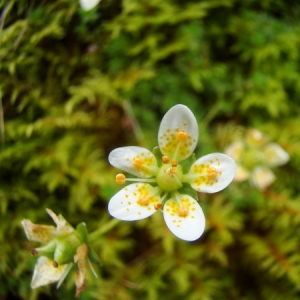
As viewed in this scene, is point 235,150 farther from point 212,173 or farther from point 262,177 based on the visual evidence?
point 212,173

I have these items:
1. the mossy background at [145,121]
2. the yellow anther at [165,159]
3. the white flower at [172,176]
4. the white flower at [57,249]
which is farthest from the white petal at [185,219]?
the mossy background at [145,121]

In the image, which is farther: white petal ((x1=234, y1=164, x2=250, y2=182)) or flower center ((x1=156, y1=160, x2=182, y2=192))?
white petal ((x1=234, y1=164, x2=250, y2=182))

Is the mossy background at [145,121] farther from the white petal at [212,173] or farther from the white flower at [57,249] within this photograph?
the white petal at [212,173]

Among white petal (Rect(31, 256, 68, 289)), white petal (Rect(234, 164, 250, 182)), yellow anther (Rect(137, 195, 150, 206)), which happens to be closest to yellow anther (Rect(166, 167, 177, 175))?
yellow anther (Rect(137, 195, 150, 206))

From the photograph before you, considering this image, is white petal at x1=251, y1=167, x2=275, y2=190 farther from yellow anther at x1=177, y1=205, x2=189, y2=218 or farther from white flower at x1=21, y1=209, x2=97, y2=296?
white flower at x1=21, y1=209, x2=97, y2=296

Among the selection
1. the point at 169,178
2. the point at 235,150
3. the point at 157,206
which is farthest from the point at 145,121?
the point at 157,206

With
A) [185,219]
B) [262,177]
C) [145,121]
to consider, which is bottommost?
[262,177]

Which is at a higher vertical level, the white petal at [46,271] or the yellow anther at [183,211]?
the yellow anther at [183,211]
